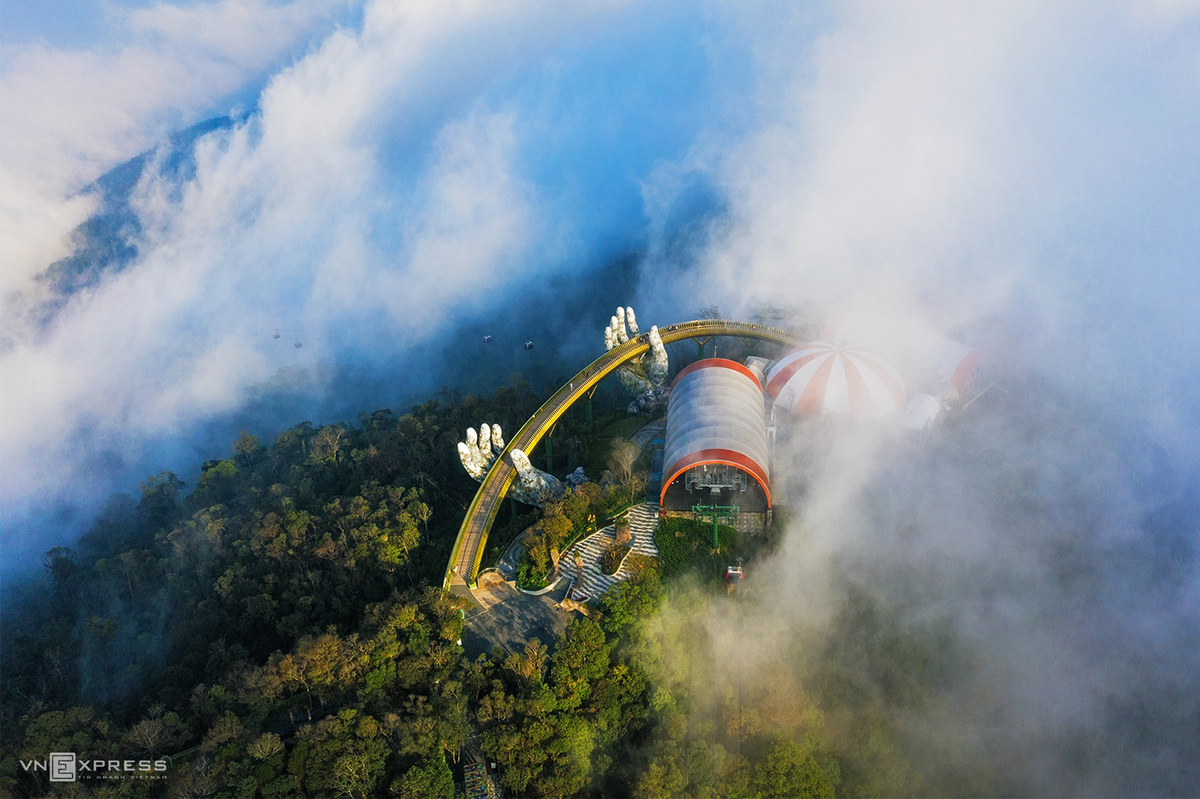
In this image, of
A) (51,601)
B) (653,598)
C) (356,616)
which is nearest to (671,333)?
(653,598)

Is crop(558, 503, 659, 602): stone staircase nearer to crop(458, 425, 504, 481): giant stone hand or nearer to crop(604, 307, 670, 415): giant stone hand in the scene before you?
crop(458, 425, 504, 481): giant stone hand

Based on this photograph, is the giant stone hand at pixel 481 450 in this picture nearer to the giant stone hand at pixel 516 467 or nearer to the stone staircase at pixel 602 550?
the giant stone hand at pixel 516 467

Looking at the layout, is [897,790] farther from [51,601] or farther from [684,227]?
[684,227]

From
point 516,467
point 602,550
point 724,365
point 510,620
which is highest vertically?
point 724,365

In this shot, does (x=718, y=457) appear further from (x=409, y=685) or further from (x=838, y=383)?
(x=409, y=685)

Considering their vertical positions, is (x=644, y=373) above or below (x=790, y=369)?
above

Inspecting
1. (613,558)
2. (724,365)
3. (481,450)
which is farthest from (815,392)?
(481,450)
